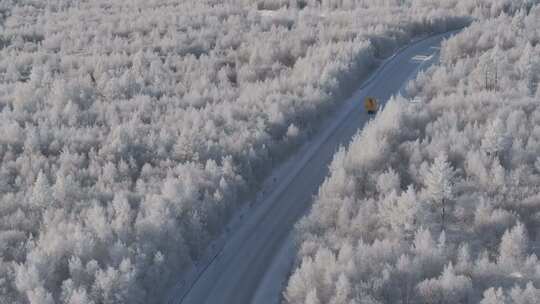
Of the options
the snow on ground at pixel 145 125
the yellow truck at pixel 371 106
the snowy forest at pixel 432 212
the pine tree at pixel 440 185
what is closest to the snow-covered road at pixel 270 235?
the yellow truck at pixel 371 106

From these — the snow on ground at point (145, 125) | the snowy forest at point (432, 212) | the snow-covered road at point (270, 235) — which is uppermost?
the snow on ground at point (145, 125)

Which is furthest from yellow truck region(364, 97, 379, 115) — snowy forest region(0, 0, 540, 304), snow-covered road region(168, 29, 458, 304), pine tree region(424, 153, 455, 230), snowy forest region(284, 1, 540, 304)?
pine tree region(424, 153, 455, 230)

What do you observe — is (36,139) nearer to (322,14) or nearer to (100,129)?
(100,129)

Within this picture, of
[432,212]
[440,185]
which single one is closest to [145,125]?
[432,212]

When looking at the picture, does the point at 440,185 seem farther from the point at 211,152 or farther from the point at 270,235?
the point at 211,152

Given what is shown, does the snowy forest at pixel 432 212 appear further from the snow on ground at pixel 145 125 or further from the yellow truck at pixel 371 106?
the snow on ground at pixel 145 125

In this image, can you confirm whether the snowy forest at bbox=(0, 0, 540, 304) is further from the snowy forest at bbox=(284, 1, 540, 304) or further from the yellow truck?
the yellow truck
